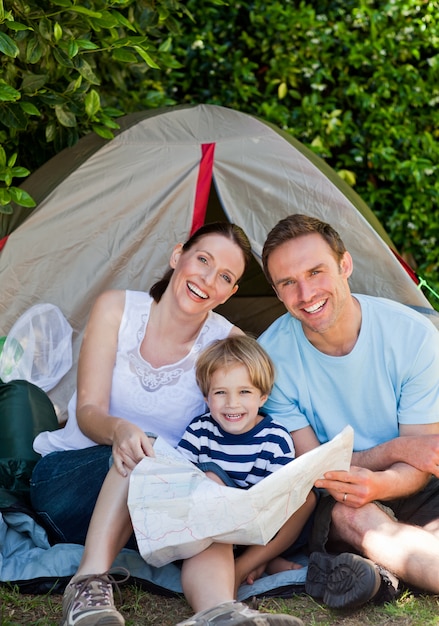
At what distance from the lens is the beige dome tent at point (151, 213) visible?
3.04 metres

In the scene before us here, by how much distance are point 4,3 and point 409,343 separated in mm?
1742

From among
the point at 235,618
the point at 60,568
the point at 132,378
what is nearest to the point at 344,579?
the point at 235,618

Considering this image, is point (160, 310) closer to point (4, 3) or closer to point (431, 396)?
point (431, 396)

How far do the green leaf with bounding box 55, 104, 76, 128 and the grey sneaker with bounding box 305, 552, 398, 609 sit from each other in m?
1.85

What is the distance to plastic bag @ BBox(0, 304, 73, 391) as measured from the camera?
9.80 feet

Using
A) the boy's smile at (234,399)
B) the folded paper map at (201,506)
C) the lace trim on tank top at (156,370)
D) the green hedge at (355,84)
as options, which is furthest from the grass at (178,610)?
the green hedge at (355,84)

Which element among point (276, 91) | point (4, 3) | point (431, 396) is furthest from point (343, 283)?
point (276, 91)

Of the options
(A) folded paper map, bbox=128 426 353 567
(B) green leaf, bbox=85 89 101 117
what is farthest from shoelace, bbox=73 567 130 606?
(B) green leaf, bbox=85 89 101 117

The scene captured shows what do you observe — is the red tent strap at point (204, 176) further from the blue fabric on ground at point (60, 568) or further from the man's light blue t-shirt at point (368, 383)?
the blue fabric on ground at point (60, 568)

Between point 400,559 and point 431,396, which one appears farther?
point 431,396

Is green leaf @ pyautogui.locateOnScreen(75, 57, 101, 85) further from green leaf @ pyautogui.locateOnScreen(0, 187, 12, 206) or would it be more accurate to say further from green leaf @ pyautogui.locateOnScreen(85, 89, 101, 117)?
green leaf @ pyautogui.locateOnScreen(0, 187, 12, 206)

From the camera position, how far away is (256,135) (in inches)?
124

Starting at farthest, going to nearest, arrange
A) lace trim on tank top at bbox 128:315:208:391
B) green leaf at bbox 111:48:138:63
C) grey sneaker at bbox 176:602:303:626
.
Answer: green leaf at bbox 111:48:138:63, lace trim on tank top at bbox 128:315:208:391, grey sneaker at bbox 176:602:303:626

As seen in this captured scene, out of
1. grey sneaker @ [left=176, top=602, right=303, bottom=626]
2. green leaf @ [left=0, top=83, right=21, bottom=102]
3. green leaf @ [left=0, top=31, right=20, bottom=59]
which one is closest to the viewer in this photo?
grey sneaker @ [left=176, top=602, right=303, bottom=626]
